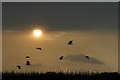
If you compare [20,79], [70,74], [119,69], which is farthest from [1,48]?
[119,69]

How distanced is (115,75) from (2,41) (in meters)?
4.41

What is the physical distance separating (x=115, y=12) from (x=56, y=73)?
317 cm

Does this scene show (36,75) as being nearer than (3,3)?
No

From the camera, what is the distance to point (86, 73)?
42.8ft

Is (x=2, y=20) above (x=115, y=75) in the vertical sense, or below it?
above

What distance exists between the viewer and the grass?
12961 millimetres

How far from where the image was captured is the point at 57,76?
1333 centimetres

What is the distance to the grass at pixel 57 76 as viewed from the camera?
1296 centimetres

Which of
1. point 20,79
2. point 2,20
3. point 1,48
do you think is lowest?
point 20,79

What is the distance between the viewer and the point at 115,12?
12.9 meters

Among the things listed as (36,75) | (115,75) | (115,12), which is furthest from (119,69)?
(36,75)

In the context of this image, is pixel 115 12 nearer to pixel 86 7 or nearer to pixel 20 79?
pixel 86 7

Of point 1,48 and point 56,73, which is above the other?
point 1,48

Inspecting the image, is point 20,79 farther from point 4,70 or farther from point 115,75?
point 115,75
